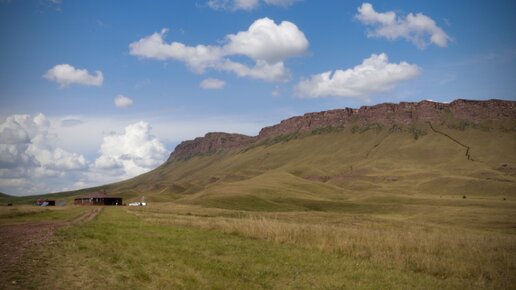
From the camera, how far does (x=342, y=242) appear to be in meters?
23.2

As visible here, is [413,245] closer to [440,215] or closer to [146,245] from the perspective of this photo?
[146,245]

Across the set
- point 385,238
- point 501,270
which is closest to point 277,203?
point 385,238

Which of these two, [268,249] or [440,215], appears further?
[440,215]

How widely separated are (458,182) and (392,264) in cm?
14466

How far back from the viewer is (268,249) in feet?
74.6

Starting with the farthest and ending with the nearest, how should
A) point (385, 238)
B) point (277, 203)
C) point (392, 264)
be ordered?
1. point (277, 203)
2. point (385, 238)
3. point (392, 264)

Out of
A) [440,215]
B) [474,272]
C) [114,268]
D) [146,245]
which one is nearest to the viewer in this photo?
[114,268]

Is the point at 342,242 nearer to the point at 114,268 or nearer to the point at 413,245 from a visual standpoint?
the point at 413,245

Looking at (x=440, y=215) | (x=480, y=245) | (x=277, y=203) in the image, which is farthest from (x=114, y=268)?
(x=277, y=203)

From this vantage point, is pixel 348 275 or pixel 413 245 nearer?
pixel 348 275

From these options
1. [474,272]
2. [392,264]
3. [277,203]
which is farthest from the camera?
[277,203]

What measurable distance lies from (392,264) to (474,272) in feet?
10.0

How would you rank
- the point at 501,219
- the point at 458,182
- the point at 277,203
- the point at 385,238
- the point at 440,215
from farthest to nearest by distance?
the point at 458,182 → the point at 277,203 → the point at 440,215 → the point at 501,219 → the point at 385,238

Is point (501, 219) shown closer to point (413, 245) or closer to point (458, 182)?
point (413, 245)
